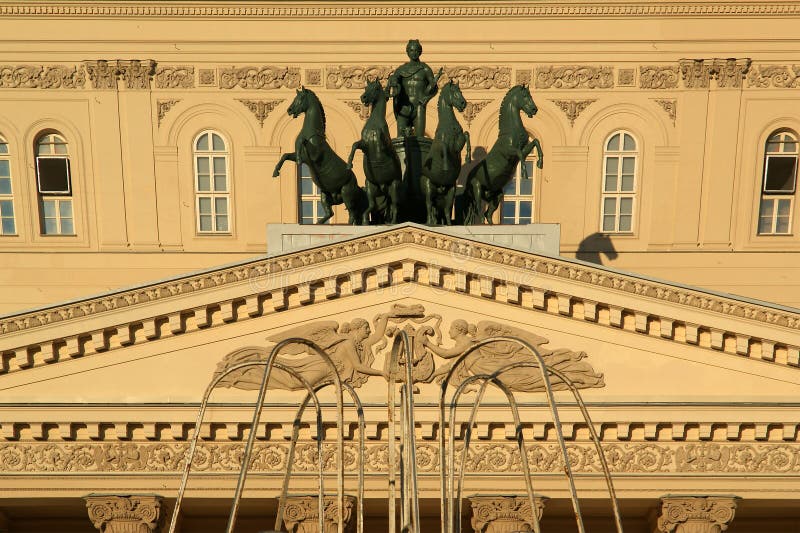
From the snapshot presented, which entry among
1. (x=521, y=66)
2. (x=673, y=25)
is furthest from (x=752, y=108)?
(x=521, y=66)

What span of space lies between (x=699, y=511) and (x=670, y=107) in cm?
1096

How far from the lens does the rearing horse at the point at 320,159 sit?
2133 cm

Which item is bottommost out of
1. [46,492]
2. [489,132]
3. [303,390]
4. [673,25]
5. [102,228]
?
[46,492]

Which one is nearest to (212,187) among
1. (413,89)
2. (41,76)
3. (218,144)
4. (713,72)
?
(218,144)

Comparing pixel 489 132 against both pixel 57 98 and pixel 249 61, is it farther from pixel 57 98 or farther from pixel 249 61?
pixel 57 98

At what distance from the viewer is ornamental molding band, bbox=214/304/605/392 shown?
1947 centimetres

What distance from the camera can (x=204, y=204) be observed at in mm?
27641

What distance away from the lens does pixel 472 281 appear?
19.6 m

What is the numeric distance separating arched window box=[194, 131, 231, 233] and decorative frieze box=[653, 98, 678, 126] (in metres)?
9.90

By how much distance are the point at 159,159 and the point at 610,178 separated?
10.2 metres

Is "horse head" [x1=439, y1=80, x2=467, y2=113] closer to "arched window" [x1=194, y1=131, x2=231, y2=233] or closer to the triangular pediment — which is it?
the triangular pediment

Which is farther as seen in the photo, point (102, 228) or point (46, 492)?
point (102, 228)

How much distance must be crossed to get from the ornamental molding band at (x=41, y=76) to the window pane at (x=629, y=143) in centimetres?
1233

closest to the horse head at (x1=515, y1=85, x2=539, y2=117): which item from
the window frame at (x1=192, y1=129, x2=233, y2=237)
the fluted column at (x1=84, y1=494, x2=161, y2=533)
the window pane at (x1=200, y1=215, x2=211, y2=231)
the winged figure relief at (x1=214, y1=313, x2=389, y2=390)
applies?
the winged figure relief at (x1=214, y1=313, x2=389, y2=390)
